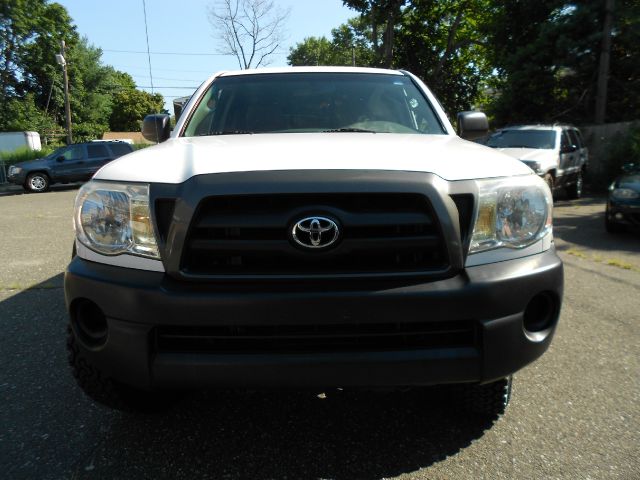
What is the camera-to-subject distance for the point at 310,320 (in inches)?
68.5

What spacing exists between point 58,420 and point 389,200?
1926mm

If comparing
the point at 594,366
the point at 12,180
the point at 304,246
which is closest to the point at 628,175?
the point at 594,366

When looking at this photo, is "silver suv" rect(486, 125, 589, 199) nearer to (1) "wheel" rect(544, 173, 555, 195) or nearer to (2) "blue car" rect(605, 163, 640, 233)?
(1) "wheel" rect(544, 173, 555, 195)

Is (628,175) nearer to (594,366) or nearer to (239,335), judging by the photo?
(594,366)

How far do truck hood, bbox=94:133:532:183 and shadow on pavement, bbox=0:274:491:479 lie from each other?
1.02 meters

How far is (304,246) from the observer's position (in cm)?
177

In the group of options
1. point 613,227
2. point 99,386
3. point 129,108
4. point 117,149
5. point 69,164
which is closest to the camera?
point 99,386

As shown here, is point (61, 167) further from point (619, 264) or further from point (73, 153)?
point (619, 264)

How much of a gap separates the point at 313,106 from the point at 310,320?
71.1 inches

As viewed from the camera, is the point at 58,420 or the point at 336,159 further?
the point at 58,420

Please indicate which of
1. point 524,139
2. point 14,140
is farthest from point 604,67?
point 14,140

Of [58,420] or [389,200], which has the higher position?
[389,200]

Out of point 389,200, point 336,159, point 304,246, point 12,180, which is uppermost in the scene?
point 336,159

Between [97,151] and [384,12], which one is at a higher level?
[384,12]
